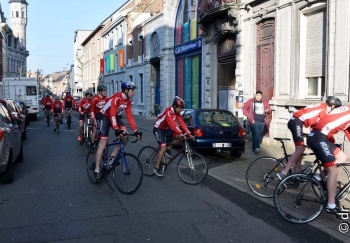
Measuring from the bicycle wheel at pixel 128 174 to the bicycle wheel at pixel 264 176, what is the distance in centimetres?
192

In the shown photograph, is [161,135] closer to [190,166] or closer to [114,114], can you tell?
[190,166]

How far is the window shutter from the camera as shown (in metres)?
12.0

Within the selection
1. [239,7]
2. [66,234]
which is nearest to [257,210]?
[66,234]

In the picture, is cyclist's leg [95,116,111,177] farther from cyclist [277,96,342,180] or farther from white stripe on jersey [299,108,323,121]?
white stripe on jersey [299,108,323,121]

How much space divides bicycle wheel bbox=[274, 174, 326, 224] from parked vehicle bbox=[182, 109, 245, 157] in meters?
5.02

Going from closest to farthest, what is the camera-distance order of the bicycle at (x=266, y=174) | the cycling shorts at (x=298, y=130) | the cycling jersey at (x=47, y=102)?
the cycling shorts at (x=298, y=130) < the bicycle at (x=266, y=174) < the cycling jersey at (x=47, y=102)

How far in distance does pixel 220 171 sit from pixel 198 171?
1.52 metres

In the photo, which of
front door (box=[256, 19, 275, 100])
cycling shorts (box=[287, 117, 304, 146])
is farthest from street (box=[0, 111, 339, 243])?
front door (box=[256, 19, 275, 100])

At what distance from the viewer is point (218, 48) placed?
63.6 ft

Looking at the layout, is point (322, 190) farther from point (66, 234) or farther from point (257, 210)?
point (66, 234)

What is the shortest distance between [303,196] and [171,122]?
10.5 ft

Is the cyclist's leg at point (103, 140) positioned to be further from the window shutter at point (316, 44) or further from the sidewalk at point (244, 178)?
the window shutter at point (316, 44)

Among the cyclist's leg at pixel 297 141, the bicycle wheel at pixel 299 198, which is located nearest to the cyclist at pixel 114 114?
the cyclist's leg at pixel 297 141

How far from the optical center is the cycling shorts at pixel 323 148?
5.42m
